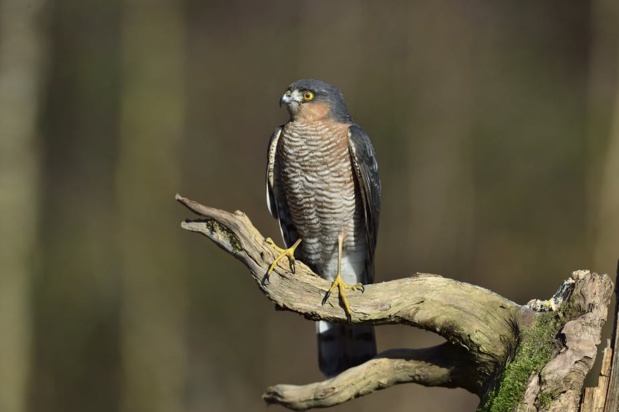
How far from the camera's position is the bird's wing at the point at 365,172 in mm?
4480

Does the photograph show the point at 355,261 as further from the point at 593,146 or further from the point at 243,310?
the point at 593,146

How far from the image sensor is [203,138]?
32.9 ft

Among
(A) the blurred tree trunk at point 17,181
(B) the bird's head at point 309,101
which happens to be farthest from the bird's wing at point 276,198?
(A) the blurred tree trunk at point 17,181

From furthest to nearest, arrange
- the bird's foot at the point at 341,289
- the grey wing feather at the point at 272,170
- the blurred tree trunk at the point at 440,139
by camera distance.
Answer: the blurred tree trunk at the point at 440,139 → the grey wing feather at the point at 272,170 → the bird's foot at the point at 341,289

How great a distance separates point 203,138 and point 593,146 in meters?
5.48

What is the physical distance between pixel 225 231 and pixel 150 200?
518cm

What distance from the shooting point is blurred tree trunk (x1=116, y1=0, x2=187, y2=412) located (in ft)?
28.3

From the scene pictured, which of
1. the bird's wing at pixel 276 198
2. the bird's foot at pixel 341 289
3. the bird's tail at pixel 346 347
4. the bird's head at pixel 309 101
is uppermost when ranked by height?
the bird's head at pixel 309 101

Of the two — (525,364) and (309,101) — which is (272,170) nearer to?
(309,101)

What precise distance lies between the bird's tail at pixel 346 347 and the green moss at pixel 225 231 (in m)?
1.26

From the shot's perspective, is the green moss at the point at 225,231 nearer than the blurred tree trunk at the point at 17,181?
Yes

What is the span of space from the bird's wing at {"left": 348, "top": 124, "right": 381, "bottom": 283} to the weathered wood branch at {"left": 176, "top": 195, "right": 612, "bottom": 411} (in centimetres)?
79

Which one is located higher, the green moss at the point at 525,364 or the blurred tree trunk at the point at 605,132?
the blurred tree trunk at the point at 605,132

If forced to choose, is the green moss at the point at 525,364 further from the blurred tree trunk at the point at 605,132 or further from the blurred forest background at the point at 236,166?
the blurred tree trunk at the point at 605,132
